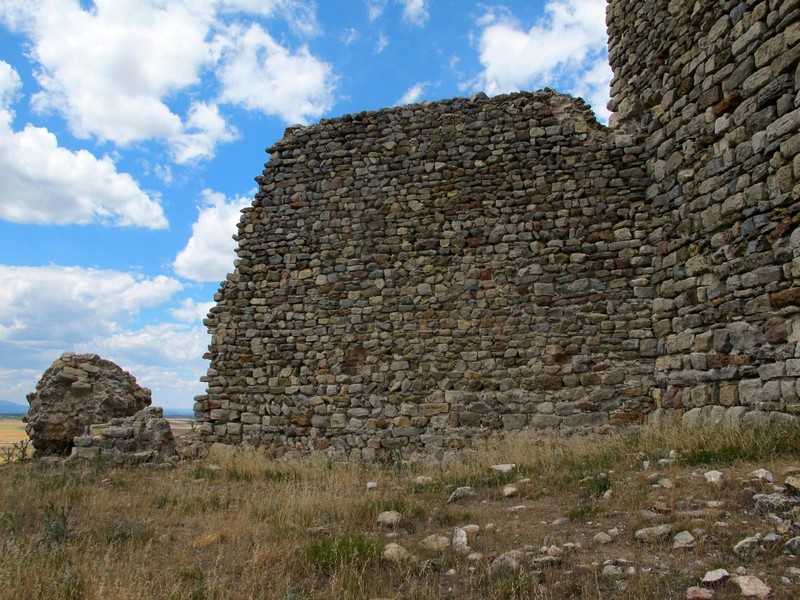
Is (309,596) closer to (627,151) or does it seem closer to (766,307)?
(766,307)

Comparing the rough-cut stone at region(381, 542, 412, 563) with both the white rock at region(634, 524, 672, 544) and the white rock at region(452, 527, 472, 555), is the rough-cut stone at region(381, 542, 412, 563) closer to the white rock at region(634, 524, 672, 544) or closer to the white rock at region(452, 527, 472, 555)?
the white rock at region(452, 527, 472, 555)

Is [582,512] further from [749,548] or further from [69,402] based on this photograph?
[69,402]

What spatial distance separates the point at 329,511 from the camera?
5.52m

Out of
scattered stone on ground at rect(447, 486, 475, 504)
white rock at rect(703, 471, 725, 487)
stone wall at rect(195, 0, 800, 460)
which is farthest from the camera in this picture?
stone wall at rect(195, 0, 800, 460)

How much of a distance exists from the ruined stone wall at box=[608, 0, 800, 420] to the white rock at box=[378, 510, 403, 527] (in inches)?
160

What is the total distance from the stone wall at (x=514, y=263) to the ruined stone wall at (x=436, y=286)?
32 millimetres

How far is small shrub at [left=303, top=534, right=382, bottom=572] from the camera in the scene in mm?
4035

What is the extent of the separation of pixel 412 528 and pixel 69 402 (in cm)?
823

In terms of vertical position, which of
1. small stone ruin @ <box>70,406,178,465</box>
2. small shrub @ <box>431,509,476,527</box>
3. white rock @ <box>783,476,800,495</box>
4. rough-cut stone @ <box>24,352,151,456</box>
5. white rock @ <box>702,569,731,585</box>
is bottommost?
→ white rock @ <box>702,569,731,585</box>

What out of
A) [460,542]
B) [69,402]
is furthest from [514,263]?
[69,402]

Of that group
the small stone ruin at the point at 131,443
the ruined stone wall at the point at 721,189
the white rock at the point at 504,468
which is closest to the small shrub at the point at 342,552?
the white rock at the point at 504,468

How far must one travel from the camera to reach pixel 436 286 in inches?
361

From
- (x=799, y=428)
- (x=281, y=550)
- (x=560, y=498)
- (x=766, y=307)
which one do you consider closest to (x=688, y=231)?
(x=766, y=307)

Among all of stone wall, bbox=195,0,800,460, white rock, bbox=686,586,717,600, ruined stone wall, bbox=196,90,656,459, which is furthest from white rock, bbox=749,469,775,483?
ruined stone wall, bbox=196,90,656,459
